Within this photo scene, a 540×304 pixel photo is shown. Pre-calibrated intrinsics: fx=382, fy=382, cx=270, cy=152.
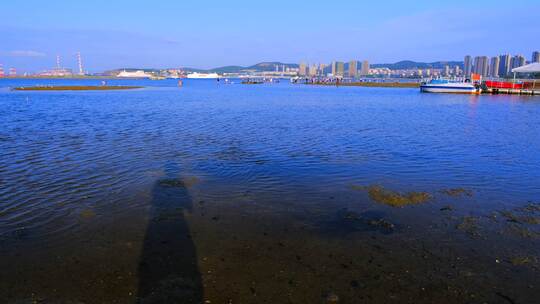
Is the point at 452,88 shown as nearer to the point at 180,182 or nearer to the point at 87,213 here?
the point at 180,182

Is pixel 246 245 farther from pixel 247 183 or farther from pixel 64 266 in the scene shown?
pixel 247 183

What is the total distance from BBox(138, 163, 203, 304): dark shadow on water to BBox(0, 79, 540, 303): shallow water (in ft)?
0.11

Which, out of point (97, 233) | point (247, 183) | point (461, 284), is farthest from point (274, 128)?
point (461, 284)

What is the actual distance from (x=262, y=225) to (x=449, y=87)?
7999 cm

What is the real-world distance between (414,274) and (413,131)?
19793 mm

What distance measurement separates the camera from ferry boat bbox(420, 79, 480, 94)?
74.3m

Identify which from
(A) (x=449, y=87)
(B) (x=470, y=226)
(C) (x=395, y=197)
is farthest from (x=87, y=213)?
(A) (x=449, y=87)

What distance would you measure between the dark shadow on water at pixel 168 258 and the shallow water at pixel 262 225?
35 mm

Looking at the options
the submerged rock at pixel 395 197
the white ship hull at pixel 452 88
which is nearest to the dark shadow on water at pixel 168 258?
the submerged rock at pixel 395 197

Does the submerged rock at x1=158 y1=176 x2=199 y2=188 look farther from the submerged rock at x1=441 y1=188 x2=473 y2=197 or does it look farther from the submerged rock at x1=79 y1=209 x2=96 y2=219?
the submerged rock at x1=441 y1=188 x2=473 y2=197

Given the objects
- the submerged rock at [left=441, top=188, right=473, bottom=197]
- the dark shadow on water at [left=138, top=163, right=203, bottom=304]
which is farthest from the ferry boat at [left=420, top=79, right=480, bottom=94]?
the dark shadow on water at [left=138, top=163, right=203, bottom=304]

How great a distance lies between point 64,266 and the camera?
650 cm

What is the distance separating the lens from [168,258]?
685 cm

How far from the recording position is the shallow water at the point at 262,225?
5969mm
